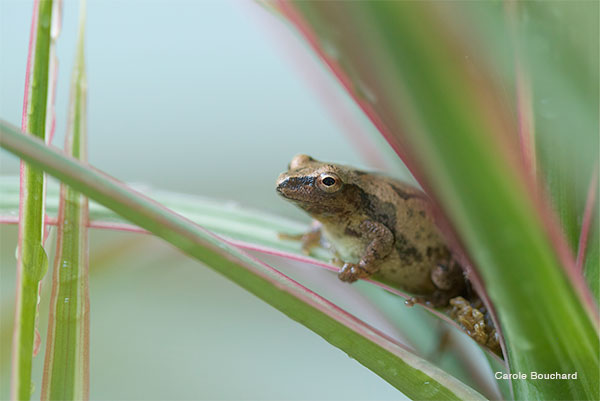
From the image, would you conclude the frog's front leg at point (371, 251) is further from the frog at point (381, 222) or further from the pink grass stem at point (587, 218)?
the pink grass stem at point (587, 218)

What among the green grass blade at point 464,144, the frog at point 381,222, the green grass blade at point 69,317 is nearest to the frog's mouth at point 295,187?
the frog at point 381,222

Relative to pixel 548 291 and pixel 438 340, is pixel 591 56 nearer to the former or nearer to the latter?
pixel 548 291

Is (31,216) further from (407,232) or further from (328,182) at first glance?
(407,232)

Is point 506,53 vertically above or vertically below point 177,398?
above

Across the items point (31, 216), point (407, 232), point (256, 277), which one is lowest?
point (407, 232)

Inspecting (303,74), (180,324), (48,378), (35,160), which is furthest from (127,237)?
(35,160)

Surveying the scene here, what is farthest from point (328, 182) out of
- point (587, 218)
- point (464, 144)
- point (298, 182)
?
point (464, 144)

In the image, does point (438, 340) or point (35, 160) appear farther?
point (438, 340)
